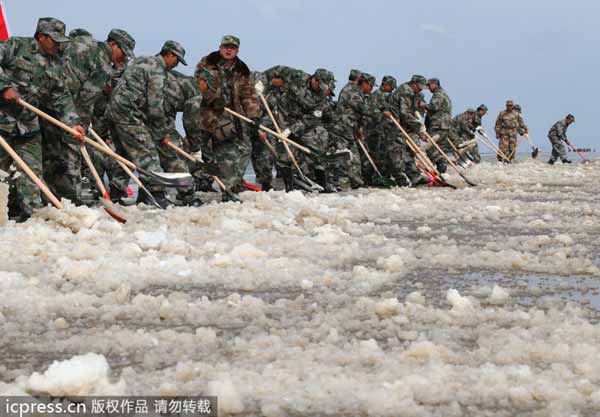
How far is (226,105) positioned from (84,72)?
6.71 feet

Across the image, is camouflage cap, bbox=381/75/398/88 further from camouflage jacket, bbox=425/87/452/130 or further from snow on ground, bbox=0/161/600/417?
snow on ground, bbox=0/161/600/417

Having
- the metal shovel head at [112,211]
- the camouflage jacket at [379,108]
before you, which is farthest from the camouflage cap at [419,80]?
the metal shovel head at [112,211]

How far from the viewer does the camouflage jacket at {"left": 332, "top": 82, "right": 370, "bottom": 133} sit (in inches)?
565

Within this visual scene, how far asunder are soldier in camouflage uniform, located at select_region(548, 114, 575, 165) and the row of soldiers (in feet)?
53.3

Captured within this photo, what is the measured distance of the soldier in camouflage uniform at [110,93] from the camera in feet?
31.2

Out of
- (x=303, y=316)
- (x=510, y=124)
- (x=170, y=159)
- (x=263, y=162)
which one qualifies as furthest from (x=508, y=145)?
(x=303, y=316)

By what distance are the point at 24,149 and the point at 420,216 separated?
4.33 meters

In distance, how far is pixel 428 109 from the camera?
18.6 metres

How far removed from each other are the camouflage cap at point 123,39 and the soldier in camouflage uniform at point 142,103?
54cm

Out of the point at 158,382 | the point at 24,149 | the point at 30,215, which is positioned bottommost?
the point at 158,382

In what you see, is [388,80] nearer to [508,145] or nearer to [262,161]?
[262,161]

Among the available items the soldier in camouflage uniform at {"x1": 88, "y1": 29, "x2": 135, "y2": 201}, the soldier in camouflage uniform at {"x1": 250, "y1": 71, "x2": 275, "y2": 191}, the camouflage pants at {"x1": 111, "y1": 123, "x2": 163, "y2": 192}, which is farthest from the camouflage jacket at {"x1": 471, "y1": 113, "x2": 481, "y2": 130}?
the camouflage pants at {"x1": 111, "y1": 123, "x2": 163, "y2": 192}

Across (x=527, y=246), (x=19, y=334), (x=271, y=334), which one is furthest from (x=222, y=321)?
(x=527, y=246)

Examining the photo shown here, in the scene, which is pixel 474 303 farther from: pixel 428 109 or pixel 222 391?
pixel 428 109
